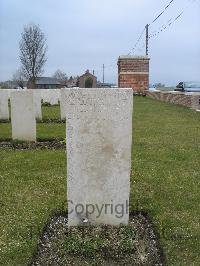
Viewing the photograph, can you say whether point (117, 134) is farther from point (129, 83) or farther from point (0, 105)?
point (129, 83)

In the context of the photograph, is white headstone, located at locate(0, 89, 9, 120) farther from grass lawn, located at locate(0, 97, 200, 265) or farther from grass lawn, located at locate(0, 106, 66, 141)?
grass lawn, located at locate(0, 97, 200, 265)

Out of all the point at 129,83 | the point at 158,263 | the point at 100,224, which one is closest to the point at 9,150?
the point at 100,224

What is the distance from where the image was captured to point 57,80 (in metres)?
83.6

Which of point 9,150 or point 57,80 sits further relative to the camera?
point 57,80

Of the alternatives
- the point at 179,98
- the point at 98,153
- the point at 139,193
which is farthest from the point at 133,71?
the point at 98,153

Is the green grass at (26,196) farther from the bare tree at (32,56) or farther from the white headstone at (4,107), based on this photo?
the bare tree at (32,56)

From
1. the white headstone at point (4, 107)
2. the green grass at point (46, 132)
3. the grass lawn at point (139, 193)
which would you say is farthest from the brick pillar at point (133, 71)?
the grass lawn at point (139, 193)

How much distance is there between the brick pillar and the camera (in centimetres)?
2628

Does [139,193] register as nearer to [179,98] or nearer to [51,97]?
[179,98]

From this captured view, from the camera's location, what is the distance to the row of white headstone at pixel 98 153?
3.96 m

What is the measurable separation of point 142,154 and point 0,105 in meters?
7.66

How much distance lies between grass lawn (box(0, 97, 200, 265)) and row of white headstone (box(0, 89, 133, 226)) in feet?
1.71

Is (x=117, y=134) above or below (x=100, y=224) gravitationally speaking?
above

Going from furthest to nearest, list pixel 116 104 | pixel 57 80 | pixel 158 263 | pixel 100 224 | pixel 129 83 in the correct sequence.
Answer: pixel 57 80 → pixel 129 83 → pixel 100 224 → pixel 116 104 → pixel 158 263
